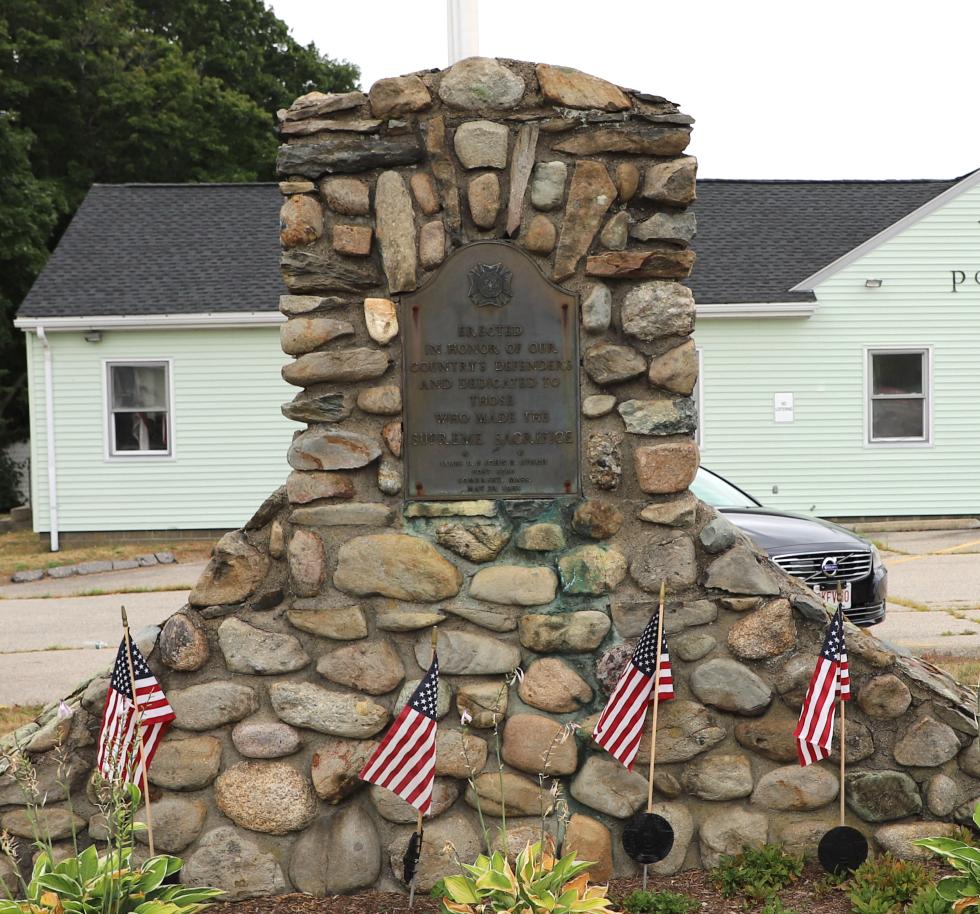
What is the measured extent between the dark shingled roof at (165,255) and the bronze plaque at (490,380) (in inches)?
486

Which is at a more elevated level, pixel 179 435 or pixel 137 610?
pixel 179 435

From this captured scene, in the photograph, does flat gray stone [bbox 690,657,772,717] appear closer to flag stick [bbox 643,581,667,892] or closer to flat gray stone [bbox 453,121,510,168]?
flag stick [bbox 643,581,667,892]

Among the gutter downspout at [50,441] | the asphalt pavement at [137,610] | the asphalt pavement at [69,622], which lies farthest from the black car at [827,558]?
the gutter downspout at [50,441]

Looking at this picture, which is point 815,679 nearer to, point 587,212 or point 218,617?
point 587,212

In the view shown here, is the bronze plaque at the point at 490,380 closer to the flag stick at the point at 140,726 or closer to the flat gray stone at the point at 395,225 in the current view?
the flat gray stone at the point at 395,225

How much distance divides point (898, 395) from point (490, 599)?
536 inches

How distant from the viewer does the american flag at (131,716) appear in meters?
4.07

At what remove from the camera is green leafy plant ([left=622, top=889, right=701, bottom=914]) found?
155 inches

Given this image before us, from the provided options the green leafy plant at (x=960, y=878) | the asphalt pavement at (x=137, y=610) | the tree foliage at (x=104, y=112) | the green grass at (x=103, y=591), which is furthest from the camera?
the tree foliage at (x=104, y=112)

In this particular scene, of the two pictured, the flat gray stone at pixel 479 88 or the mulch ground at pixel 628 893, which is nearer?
the mulch ground at pixel 628 893

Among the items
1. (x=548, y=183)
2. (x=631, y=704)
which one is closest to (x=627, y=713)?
(x=631, y=704)

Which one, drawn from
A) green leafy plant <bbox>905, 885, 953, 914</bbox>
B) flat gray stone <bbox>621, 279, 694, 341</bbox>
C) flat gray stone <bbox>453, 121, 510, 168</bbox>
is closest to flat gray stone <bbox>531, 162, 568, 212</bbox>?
flat gray stone <bbox>453, 121, 510, 168</bbox>

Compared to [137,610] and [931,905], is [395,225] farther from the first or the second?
[137,610]

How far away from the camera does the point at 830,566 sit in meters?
7.73
